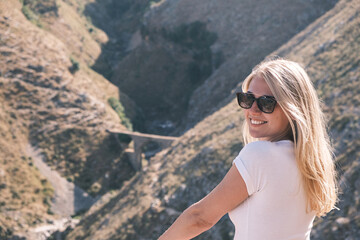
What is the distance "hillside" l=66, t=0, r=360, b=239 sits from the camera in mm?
18078

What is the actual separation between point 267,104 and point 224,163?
977 inches

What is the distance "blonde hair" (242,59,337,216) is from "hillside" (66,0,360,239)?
12.6 metres

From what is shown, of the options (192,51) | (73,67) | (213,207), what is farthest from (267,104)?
(192,51)

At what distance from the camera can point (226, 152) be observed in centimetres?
2939

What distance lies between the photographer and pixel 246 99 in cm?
418

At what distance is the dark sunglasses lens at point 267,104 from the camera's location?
387cm

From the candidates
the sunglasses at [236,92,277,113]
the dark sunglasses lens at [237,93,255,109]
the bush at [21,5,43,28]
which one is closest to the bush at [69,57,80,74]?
the bush at [21,5,43,28]

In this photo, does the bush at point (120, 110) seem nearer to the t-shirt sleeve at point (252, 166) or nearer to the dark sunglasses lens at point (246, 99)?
the dark sunglasses lens at point (246, 99)

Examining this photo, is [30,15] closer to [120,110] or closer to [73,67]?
[73,67]

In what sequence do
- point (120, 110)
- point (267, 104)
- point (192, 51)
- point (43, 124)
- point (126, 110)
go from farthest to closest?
point (192, 51) → point (126, 110) → point (120, 110) → point (43, 124) → point (267, 104)

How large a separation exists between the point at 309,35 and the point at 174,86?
33213 mm

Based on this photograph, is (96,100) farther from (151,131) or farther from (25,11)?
(25,11)

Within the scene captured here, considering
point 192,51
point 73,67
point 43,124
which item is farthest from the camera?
point 192,51

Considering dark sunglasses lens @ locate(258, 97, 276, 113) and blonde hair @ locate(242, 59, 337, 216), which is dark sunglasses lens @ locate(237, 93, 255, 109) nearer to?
dark sunglasses lens @ locate(258, 97, 276, 113)
